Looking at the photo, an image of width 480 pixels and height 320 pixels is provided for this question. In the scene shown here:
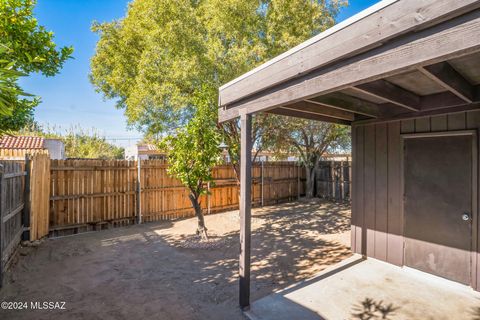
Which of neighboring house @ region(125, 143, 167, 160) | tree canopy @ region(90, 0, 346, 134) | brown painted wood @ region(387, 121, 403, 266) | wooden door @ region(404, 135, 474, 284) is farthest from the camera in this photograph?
neighboring house @ region(125, 143, 167, 160)

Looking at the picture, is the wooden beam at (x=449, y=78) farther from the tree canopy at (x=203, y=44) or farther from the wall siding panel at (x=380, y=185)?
the tree canopy at (x=203, y=44)

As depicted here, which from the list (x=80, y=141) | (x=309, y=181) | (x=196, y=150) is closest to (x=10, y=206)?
(x=196, y=150)

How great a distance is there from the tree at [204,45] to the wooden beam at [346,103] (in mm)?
3482

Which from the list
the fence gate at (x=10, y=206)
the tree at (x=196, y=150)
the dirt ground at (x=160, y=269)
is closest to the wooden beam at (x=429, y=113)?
the dirt ground at (x=160, y=269)

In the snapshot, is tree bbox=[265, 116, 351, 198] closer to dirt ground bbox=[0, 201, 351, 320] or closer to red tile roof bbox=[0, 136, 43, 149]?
dirt ground bbox=[0, 201, 351, 320]

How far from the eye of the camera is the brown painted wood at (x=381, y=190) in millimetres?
4426

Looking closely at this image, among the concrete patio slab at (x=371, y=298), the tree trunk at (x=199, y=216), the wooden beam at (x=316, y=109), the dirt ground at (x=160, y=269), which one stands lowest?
the dirt ground at (x=160, y=269)

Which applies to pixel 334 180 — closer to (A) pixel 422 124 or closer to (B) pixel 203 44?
(A) pixel 422 124

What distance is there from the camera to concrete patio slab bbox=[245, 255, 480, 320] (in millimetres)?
2941

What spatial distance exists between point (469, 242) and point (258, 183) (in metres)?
7.42

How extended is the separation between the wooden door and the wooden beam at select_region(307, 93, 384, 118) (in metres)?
0.84

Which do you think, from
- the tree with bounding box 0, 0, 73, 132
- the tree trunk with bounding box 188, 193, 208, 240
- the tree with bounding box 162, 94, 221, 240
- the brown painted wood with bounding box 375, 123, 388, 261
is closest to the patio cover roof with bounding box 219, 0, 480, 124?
the brown painted wood with bounding box 375, 123, 388, 261

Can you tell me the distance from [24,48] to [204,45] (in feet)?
12.9

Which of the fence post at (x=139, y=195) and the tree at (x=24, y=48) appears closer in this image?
the tree at (x=24, y=48)
